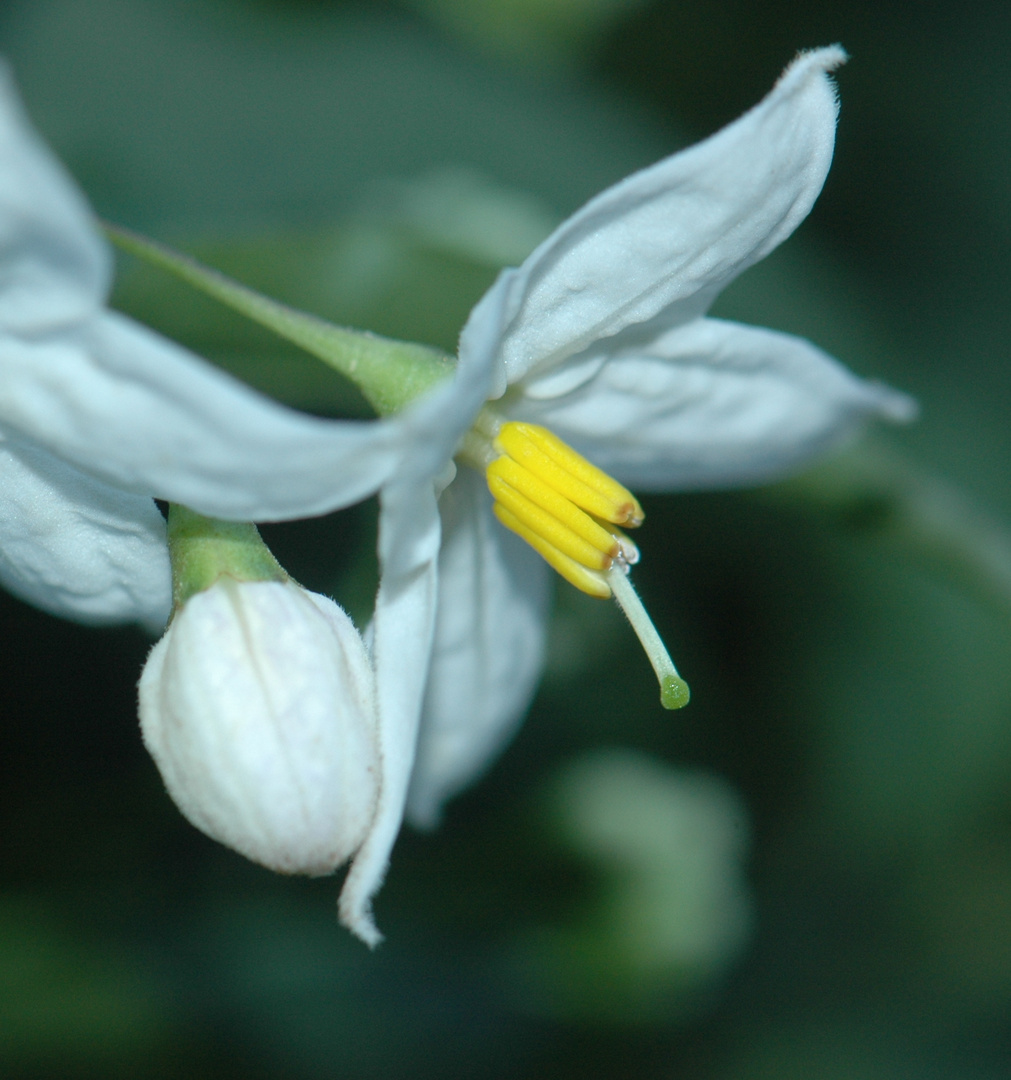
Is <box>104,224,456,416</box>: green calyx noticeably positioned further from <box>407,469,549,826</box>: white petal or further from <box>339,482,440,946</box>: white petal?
<box>407,469,549,826</box>: white petal

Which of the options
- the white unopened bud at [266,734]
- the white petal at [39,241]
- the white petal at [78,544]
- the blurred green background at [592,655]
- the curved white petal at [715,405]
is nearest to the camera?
A: the white petal at [39,241]

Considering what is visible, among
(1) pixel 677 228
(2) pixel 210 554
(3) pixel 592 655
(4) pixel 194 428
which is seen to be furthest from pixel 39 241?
(3) pixel 592 655

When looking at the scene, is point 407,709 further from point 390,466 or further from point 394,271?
point 394,271

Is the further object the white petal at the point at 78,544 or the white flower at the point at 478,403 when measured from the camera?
the white petal at the point at 78,544

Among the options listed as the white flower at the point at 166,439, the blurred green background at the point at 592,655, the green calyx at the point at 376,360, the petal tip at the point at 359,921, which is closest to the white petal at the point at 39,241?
the white flower at the point at 166,439

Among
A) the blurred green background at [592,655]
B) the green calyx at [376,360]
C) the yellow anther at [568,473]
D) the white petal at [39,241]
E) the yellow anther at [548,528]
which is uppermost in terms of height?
the white petal at [39,241]

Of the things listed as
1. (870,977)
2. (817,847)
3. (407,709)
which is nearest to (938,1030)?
(870,977)

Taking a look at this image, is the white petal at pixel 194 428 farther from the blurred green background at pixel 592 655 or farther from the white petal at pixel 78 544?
the blurred green background at pixel 592 655

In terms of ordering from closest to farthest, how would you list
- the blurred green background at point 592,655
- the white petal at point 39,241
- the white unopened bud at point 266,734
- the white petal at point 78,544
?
the white petal at point 39,241 → the white unopened bud at point 266,734 → the white petal at point 78,544 → the blurred green background at point 592,655
